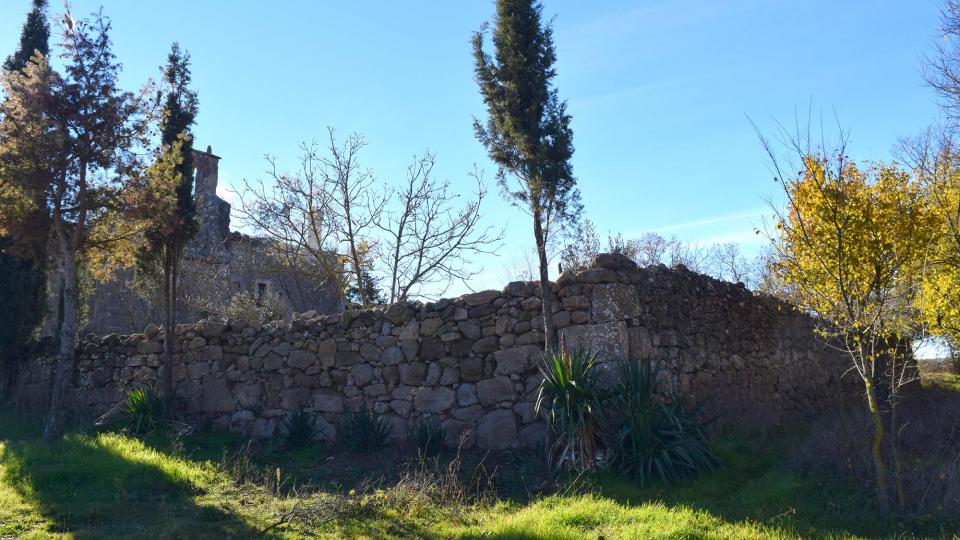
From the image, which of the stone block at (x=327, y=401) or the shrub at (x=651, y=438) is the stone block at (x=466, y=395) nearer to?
the stone block at (x=327, y=401)

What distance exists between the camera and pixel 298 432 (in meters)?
11.1

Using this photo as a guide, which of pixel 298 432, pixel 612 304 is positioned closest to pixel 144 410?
pixel 298 432

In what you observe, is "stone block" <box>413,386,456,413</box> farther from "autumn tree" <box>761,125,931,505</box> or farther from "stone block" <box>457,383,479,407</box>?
"autumn tree" <box>761,125,931,505</box>

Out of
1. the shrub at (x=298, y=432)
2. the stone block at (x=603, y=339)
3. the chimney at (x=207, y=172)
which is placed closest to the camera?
the stone block at (x=603, y=339)

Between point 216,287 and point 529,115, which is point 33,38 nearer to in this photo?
point 216,287

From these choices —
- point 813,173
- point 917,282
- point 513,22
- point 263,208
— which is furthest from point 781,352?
point 263,208

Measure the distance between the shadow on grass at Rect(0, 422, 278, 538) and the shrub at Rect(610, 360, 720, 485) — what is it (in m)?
3.97

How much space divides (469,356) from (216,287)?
13.2 m

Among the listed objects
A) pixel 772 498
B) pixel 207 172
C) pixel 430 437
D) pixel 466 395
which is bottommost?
pixel 772 498

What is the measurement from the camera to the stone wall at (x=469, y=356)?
10008 mm

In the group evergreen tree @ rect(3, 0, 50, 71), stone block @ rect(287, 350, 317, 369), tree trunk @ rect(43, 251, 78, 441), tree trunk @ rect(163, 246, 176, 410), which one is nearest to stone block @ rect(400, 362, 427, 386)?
stone block @ rect(287, 350, 317, 369)

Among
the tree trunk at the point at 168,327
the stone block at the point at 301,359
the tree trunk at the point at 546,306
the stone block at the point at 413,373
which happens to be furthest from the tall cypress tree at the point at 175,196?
the tree trunk at the point at 546,306

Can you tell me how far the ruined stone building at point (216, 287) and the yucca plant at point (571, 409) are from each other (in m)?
11.6

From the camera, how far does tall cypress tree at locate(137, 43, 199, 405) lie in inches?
500
